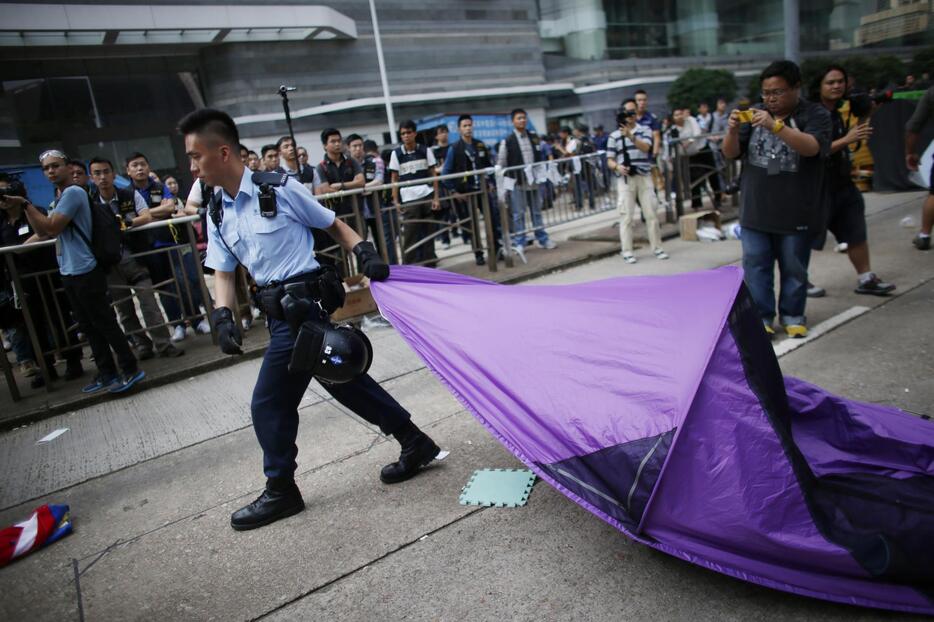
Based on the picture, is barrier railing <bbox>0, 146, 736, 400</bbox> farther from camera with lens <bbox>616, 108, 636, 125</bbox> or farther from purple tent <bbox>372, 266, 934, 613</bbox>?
purple tent <bbox>372, 266, 934, 613</bbox>

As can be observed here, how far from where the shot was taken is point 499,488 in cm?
322

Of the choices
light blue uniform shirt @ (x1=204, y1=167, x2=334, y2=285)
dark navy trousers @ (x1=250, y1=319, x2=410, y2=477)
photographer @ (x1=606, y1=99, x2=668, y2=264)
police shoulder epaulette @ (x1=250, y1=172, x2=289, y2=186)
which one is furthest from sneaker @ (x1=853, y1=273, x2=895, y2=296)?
police shoulder epaulette @ (x1=250, y1=172, x2=289, y2=186)

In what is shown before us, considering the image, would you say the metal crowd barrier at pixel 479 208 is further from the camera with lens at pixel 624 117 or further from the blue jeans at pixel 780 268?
the blue jeans at pixel 780 268

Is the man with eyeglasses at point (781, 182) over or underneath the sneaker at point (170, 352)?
over

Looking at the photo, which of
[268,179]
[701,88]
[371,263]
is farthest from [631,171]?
[701,88]

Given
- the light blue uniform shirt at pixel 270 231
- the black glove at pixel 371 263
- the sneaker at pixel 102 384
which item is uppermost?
the light blue uniform shirt at pixel 270 231

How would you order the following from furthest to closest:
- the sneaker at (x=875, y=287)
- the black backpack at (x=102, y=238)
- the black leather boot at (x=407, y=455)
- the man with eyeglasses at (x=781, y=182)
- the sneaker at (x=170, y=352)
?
the sneaker at (x=170, y=352), the sneaker at (x=875, y=287), the black backpack at (x=102, y=238), the man with eyeglasses at (x=781, y=182), the black leather boot at (x=407, y=455)

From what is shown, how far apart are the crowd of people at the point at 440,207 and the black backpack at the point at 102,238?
0.10 feet

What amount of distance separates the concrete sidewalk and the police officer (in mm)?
323

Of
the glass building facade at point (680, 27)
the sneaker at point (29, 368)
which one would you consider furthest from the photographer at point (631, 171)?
the glass building facade at point (680, 27)

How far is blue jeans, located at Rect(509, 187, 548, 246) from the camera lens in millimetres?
8828

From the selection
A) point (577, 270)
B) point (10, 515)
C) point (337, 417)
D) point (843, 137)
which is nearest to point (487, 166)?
point (577, 270)

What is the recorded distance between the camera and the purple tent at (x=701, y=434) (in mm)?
2115

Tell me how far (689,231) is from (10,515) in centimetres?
833
